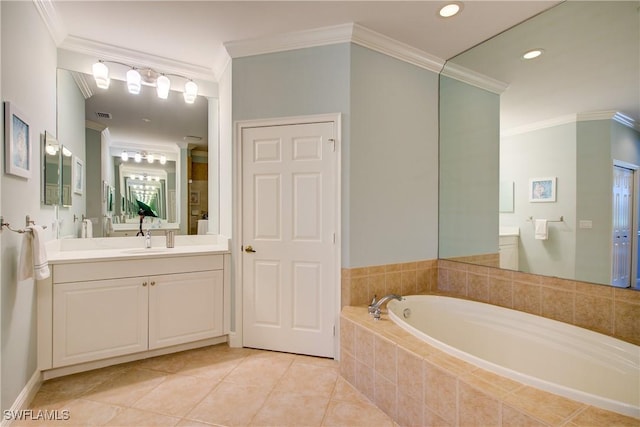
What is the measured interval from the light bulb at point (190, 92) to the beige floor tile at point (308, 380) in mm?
2530

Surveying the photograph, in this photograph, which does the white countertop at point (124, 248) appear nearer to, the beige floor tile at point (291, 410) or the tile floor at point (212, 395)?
the tile floor at point (212, 395)

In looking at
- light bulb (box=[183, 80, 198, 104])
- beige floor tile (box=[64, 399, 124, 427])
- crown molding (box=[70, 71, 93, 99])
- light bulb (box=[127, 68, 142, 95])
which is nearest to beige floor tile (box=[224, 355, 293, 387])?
beige floor tile (box=[64, 399, 124, 427])

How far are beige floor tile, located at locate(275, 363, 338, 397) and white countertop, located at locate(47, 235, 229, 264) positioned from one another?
1.11 metres

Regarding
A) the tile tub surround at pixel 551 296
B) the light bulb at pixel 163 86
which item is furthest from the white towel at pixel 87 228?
the tile tub surround at pixel 551 296

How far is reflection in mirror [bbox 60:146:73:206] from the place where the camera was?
238 cm

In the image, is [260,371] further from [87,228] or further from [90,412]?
[87,228]

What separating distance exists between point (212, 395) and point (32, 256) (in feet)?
4.35

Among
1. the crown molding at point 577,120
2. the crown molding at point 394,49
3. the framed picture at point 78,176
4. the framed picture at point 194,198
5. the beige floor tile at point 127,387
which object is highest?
the crown molding at point 394,49

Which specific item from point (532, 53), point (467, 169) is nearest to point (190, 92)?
point (467, 169)

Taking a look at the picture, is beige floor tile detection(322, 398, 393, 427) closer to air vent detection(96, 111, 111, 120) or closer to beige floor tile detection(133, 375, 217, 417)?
beige floor tile detection(133, 375, 217, 417)

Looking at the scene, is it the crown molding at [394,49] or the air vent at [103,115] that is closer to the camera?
the crown molding at [394,49]

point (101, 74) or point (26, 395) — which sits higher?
point (101, 74)

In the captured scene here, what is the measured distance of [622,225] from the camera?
1801mm

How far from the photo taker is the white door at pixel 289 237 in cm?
242
